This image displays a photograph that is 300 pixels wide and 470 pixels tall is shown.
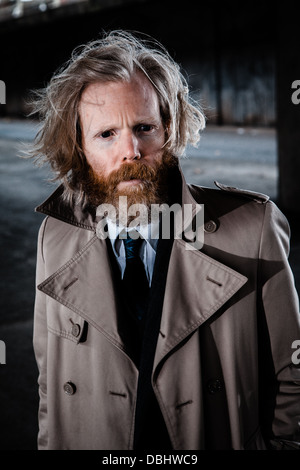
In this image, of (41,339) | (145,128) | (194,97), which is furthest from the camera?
(194,97)

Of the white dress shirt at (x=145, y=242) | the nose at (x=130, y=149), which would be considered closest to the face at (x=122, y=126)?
the nose at (x=130, y=149)

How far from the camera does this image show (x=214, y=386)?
2.07 metres

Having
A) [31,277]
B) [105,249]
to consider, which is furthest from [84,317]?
[31,277]

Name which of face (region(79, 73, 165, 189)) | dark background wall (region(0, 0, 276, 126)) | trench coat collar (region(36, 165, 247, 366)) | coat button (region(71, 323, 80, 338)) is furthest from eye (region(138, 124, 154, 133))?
dark background wall (region(0, 0, 276, 126))

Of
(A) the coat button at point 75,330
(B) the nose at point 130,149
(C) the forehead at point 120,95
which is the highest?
(C) the forehead at point 120,95

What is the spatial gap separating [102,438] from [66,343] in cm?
40

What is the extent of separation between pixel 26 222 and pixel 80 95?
21.1 ft

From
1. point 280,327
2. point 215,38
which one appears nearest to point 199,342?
point 280,327

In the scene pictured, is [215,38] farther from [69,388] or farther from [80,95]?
[69,388]

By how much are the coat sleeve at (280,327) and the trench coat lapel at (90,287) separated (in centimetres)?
60

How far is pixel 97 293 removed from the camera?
213 centimetres

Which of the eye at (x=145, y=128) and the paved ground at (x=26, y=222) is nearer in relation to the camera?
the eye at (x=145, y=128)

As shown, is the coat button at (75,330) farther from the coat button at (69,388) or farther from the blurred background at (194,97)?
the blurred background at (194,97)

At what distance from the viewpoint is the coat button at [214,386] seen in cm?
207
